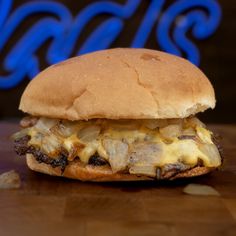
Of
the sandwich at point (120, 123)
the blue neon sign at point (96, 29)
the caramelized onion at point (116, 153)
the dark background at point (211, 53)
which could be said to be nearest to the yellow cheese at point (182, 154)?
the sandwich at point (120, 123)

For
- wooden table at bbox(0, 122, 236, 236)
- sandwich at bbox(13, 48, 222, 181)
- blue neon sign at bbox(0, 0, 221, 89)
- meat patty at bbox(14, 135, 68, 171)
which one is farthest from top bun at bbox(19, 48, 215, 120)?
blue neon sign at bbox(0, 0, 221, 89)

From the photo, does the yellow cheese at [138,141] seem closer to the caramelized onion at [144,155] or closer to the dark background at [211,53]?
the caramelized onion at [144,155]

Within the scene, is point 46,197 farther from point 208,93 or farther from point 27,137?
point 208,93

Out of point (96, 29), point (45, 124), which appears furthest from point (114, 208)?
point (96, 29)

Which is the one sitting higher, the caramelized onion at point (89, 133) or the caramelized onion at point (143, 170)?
the caramelized onion at point (89, 133)

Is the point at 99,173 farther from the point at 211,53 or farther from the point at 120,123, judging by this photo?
the point at 211,53

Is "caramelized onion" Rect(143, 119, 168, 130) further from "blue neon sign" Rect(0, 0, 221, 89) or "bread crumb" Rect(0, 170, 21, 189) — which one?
"blue neon sign" Rect(0, 0, 221, 89)
